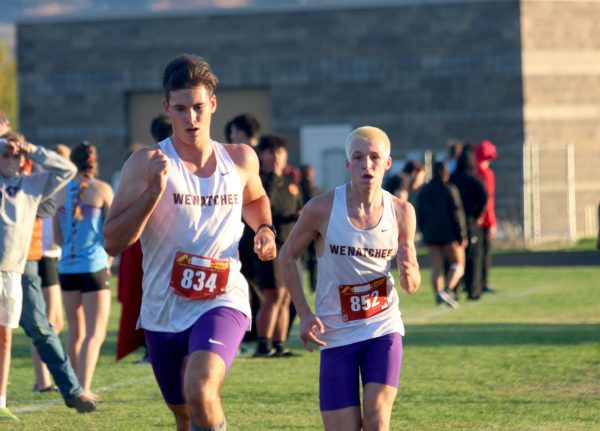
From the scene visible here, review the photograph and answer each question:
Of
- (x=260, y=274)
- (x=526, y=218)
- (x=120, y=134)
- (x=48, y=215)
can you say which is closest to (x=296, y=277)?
(x=48, y=215)

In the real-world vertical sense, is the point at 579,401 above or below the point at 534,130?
below

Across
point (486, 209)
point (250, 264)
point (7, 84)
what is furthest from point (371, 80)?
point (7, 84)

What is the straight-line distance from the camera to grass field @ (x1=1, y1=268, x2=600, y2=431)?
10016 mm

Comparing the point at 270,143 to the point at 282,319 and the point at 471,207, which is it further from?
the point at 471,207

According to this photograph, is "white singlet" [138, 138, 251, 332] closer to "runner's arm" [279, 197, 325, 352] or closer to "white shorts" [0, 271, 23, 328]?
"runner's arm" [279, 197, 325, 352]

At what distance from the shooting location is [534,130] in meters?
40.7

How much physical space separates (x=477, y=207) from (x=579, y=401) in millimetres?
10241

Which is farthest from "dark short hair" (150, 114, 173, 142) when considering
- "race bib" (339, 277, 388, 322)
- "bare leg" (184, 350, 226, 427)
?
"bare leg" (184, 350, 226, 427)

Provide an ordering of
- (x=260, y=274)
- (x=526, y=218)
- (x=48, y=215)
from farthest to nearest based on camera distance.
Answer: (x=526, y=218), (x=260, y=274), (x=48, y=215)

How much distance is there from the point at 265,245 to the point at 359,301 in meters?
0.58

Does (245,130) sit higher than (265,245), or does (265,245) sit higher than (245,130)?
(245,130)

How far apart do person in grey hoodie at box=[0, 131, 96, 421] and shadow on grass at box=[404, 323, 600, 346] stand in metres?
5.52

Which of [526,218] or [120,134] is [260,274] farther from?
[120,134]

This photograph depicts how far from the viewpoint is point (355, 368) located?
7.43m
